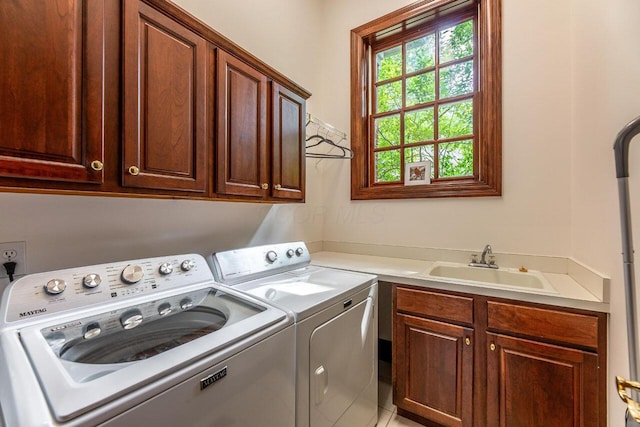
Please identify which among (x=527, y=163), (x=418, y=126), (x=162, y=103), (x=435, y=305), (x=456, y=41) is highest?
(x=456, y=41)

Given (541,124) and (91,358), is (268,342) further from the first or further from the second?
(541,124)

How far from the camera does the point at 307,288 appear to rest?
135 cm

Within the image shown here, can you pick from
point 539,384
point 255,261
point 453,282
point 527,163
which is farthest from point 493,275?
point 255,261

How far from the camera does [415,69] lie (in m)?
2.32

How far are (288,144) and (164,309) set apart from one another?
1074 millimetres

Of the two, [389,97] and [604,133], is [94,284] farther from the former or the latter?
[389,97]

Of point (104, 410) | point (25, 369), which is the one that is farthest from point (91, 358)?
point (104, 410)

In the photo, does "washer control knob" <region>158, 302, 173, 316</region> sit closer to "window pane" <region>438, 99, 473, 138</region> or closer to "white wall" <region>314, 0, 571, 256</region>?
"white wall" <region>314, 0, 571, 256</region>

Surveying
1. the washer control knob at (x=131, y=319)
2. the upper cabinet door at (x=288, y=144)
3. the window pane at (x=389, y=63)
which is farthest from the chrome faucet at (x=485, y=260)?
the washer control knob at (x=131, y=319)

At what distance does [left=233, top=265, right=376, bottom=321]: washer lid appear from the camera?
44.3 inches

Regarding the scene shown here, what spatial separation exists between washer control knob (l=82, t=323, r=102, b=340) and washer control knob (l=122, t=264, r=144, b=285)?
207mm

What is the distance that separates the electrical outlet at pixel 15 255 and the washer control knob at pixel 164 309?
49cm

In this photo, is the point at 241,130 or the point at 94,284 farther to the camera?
the point at 241,130

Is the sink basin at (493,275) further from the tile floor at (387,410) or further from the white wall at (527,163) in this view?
the tile floor at (387,410)
